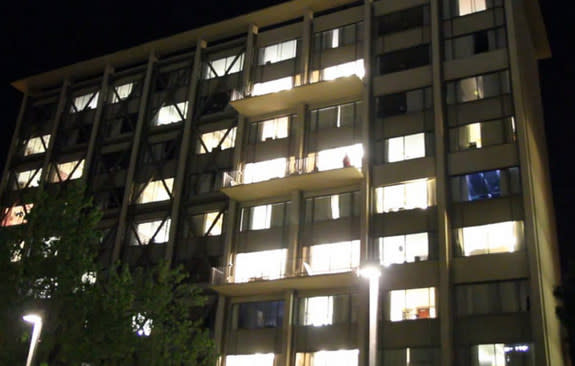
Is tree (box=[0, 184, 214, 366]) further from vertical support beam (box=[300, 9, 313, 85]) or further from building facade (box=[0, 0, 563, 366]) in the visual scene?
vertical support beam (box=[300, 9, 313, 85])

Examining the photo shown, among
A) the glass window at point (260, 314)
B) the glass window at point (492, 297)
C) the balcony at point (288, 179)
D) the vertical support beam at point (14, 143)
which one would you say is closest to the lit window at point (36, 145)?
the vertical support beam at point (14, 143)

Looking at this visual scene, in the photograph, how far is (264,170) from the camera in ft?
148

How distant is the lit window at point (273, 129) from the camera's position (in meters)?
45.7

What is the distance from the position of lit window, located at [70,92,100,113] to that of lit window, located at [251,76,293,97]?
16467 mm

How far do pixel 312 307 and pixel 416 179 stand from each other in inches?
392

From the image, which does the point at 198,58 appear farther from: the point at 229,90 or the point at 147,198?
the point at 147,198

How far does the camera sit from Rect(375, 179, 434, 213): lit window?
125 ft

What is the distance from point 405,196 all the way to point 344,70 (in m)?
11.2

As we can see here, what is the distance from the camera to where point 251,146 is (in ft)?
151

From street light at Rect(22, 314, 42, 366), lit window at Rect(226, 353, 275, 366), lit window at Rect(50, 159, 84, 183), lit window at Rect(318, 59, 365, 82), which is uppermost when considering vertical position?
lit window at Rect(318, 59, 365, 82)

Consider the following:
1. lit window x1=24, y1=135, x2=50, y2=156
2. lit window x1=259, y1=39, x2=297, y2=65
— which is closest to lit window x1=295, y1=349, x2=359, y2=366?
lit window x1=259, y1=39, x2=297, y2=65

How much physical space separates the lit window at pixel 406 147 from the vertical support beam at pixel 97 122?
25.4 meters

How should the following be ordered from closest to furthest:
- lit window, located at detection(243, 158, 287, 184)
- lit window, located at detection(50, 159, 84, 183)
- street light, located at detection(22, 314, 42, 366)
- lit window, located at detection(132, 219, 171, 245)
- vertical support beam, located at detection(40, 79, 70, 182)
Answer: street light, located at detection(22, 314, 42, 366) → lit window, located at detection(243, 158, 287, 184) → lit window, located at detection(132, 219, 171, 245) → lit window, located at detection(50, 159, 84, 183) → vertical support beam, located at detection(40, 79, 70, 182)

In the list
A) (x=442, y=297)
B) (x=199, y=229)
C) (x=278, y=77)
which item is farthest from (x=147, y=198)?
(x=442, y=297)
